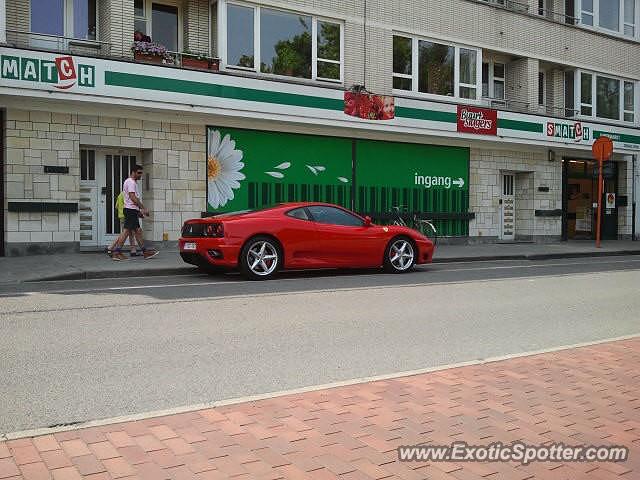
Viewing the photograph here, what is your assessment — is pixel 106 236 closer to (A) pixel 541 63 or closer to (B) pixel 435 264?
(B) pixel 435 264

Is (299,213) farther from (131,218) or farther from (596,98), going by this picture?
(596,98)

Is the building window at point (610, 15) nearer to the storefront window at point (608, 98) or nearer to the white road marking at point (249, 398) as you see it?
the storefront window at point (608, 98)

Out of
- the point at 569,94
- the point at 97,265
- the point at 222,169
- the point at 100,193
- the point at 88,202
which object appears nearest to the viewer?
the point at 97,265

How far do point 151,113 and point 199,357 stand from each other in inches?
445

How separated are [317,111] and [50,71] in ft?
21.9

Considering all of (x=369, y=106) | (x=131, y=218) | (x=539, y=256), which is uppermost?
(x=369, y=106)

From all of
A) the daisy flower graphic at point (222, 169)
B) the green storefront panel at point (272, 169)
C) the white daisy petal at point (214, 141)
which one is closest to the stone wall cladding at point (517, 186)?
the green storefront panel at point (272, 169)

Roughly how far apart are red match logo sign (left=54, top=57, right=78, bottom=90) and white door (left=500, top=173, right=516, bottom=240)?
A: 14.7m

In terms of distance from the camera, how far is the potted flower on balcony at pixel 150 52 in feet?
52.3

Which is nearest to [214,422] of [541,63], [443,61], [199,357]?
[199,357]

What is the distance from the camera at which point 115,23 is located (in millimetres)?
15586

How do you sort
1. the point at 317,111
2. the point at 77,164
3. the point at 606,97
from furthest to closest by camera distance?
the point at 606,97 → the point at 317,111 → the point at 77,164

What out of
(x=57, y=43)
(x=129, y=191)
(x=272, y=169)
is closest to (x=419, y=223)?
(x=272, y=169)

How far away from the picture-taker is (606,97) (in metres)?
26.2
